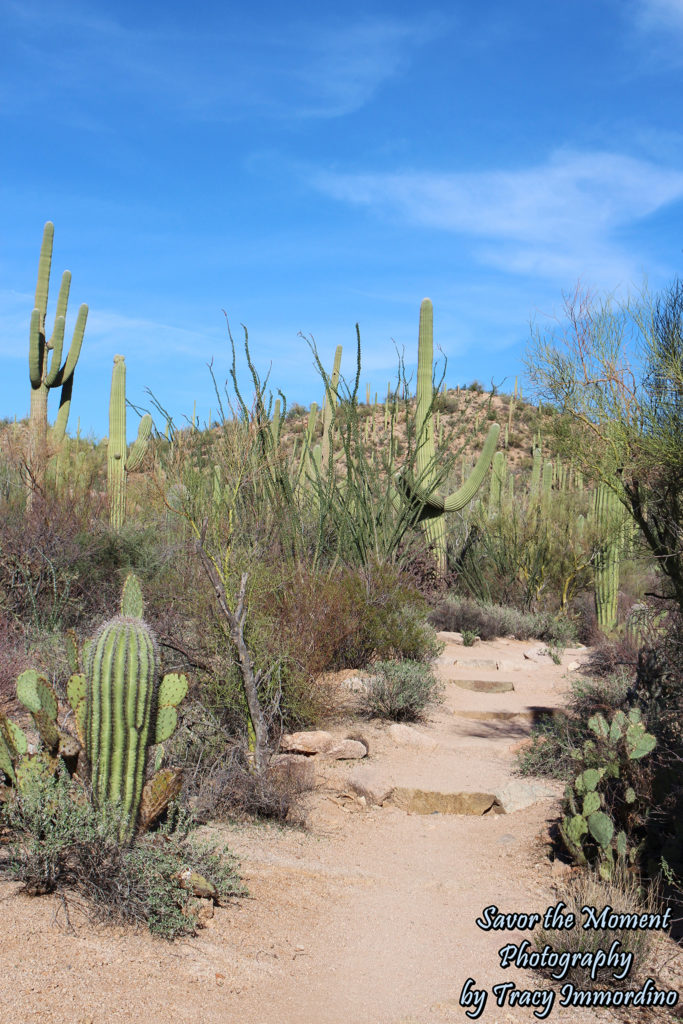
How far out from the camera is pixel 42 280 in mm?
18234

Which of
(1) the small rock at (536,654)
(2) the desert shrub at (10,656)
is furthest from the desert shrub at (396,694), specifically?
(1) the small rock at (536,654)

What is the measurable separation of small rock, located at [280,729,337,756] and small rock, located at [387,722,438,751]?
84 cm

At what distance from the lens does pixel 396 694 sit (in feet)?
30.6

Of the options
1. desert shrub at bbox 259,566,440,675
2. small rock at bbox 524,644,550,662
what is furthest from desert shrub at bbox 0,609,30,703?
small rock at bbox 524,644,550,662

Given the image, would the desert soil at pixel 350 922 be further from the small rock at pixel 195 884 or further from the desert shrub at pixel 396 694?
the desert shrub at pixel 396 694

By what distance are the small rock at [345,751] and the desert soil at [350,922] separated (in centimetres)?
8

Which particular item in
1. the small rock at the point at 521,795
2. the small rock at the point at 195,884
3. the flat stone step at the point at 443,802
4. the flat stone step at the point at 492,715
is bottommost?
the flat stone step at the point at 443,802

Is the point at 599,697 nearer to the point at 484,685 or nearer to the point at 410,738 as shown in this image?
the point at 410,738

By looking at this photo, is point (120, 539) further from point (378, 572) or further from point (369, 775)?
point (369, 775)

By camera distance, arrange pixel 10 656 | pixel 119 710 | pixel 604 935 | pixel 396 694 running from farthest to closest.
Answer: pixel 396 694 → pixel 10 656 → pixel 119 710 → pixel 604 935

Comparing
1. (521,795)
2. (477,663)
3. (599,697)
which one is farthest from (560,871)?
(477,663)

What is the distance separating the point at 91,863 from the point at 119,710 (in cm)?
84

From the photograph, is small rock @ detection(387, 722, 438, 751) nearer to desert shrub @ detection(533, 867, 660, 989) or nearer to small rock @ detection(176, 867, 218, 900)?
desert shrub @ detection(533, 867, 660, 989)

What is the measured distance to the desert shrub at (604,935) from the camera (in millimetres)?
4316
